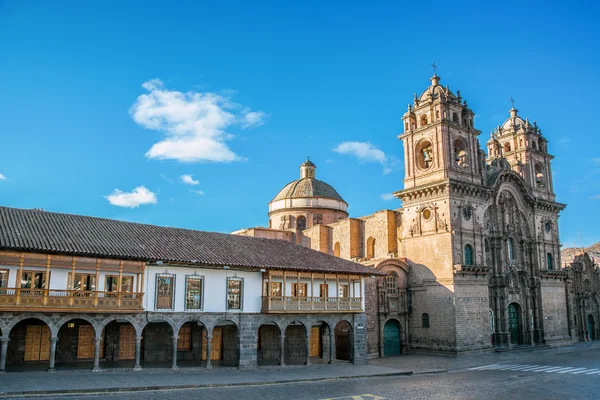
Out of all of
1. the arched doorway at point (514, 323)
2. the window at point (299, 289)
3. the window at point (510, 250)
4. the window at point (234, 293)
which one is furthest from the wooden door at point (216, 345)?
the window at point (510, 250)

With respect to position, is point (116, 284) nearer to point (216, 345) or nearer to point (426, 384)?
point (216, 345)

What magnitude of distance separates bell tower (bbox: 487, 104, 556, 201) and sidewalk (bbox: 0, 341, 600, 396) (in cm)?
1771

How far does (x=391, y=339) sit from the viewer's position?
37125mm

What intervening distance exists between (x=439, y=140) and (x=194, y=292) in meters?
21.4

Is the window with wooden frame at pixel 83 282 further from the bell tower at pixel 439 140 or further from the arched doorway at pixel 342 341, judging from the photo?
the bell tower at pixel 439 140

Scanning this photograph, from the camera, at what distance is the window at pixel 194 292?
26.5 m

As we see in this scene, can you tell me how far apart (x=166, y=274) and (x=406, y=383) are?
40.8 feet

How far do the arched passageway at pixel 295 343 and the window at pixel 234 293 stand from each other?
18.2ft

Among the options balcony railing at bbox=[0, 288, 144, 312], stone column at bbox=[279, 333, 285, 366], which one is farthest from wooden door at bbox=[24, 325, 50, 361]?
stone column at bbox=[279, 333, 285, 366]

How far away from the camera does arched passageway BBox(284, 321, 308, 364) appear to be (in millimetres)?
32438

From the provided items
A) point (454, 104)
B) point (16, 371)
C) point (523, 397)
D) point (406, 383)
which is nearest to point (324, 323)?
point (406, 383)

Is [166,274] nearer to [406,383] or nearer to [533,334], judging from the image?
[406,383]

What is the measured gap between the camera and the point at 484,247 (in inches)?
1540

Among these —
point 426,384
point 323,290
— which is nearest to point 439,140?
point 323,290
